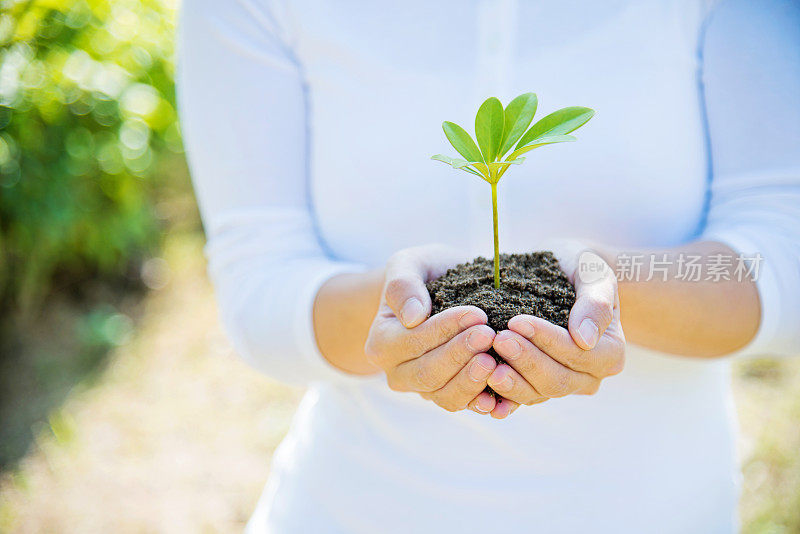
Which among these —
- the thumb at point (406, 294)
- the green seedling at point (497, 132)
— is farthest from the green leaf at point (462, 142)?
the thumb at point (406, 294)

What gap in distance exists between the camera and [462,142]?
2.90ft

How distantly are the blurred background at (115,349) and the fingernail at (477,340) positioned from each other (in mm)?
2029

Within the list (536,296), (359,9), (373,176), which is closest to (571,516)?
(536,296)

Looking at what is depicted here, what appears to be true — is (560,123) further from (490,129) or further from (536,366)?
(536,366)

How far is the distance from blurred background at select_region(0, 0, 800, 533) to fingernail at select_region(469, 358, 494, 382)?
200cm

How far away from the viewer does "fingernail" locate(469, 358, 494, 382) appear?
2.62ft

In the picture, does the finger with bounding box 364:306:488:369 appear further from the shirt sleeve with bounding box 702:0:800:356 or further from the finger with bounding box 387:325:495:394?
the shirt sleeve with bounding box 702:0:800:356

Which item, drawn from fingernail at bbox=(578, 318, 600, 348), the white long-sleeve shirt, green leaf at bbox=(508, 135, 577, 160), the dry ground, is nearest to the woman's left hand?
fingernail at bbox=(578, 318, 600, 348)

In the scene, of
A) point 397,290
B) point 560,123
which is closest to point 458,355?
point 397,290

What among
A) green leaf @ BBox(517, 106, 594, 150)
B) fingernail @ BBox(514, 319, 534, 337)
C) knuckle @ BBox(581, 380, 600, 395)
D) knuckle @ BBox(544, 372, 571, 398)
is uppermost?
green leaf @ BBox(517, 106, 594, 150)

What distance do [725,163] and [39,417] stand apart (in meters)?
3.04

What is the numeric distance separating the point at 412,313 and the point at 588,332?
24 cm

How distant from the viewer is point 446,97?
114 centimetres

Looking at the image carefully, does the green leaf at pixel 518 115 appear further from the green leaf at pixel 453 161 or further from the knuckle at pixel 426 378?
the knuckle at pixel 426 378
